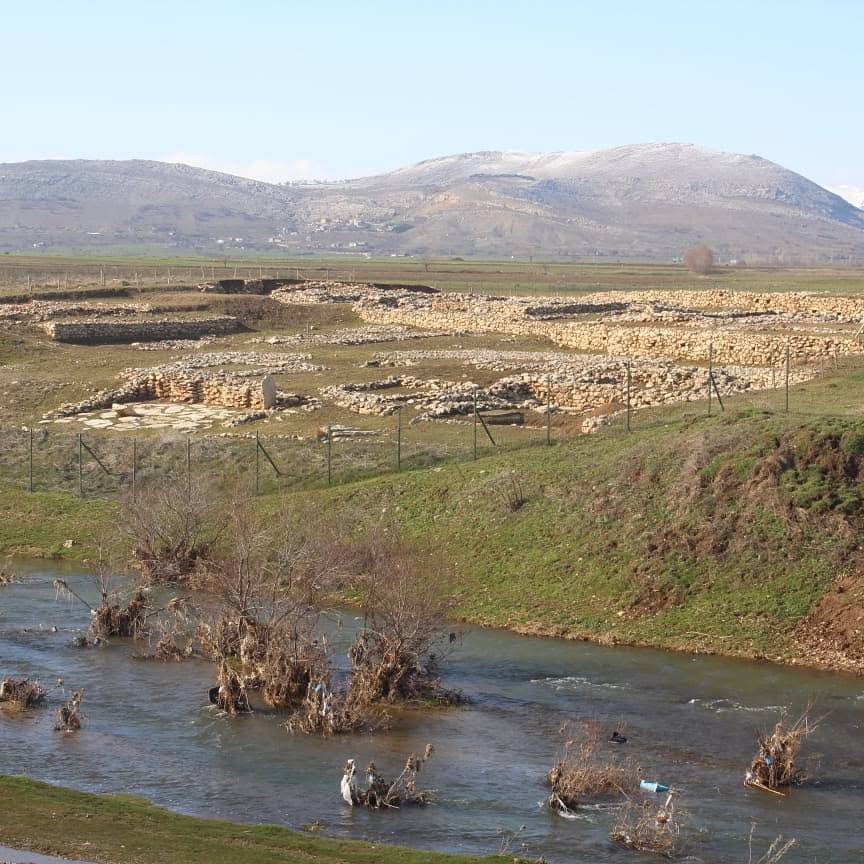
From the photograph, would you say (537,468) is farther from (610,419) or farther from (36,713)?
(36,713)

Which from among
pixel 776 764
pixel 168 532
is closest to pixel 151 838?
pixel 776 764

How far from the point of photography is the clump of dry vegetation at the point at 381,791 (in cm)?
1989

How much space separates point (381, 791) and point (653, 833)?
3805mm

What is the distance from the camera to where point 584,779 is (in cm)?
2027

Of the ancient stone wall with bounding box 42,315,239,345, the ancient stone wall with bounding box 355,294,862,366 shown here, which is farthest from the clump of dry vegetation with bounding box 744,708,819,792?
the ancient stone wall with bounding box 42,315,239,345

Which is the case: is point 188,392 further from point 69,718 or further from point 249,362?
point 69,718

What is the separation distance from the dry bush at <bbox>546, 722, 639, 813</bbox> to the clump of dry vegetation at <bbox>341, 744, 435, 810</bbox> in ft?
5.94

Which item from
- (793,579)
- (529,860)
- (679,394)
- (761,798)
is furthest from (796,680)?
(679,394)

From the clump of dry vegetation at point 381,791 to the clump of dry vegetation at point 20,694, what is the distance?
6864 millimetres

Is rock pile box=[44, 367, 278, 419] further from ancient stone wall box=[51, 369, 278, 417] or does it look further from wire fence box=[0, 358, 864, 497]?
wire fence box=[0, 358, 864, 497]

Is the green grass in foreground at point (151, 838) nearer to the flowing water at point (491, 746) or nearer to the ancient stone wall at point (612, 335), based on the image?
the flowing water at point (491, 746)

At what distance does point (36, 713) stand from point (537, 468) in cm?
1604

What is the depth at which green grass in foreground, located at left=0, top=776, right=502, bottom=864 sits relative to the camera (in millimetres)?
17000

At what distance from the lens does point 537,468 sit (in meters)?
36.8
